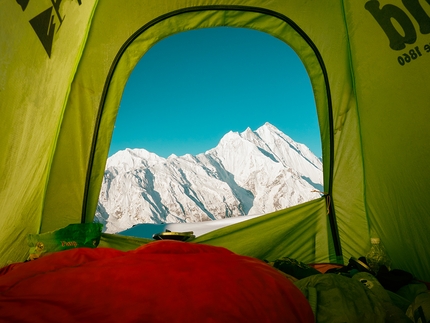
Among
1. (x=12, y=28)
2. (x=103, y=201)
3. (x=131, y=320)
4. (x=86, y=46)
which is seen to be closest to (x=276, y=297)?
(x=131, y=320)

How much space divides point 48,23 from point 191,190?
5.85 meters

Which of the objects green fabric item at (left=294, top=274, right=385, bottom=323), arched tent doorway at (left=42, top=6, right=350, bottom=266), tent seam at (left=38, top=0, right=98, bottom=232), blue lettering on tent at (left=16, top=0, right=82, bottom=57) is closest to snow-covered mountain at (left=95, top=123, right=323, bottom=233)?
arched tent doorway at (left=42, top=6, right=350, bottom=266)

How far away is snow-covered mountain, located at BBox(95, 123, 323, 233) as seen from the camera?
5540mm

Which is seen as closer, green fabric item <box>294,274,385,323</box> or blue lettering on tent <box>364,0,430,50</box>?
green fabric item <box>294,274,385,323</box>

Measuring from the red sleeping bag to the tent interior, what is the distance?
778 millimetres

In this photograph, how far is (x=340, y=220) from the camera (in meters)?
1.76

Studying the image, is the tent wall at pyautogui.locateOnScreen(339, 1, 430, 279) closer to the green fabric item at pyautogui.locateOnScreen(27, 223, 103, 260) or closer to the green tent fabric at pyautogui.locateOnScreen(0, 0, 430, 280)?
the green tent fabric at pyautogui.locateOnScreen(0, 0, 430, 280)

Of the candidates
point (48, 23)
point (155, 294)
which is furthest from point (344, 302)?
point (48, 23)

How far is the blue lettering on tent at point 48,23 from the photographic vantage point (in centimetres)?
113

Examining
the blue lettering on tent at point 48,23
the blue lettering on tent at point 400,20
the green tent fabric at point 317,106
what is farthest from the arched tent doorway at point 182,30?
the blue lettering on tent at point 48,23

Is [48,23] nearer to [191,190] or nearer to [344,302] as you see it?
[344,302]

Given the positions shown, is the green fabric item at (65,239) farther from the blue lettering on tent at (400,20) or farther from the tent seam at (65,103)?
the blue lettering on tent at (400,20)

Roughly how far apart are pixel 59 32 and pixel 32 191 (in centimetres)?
76

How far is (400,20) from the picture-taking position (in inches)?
49.9
